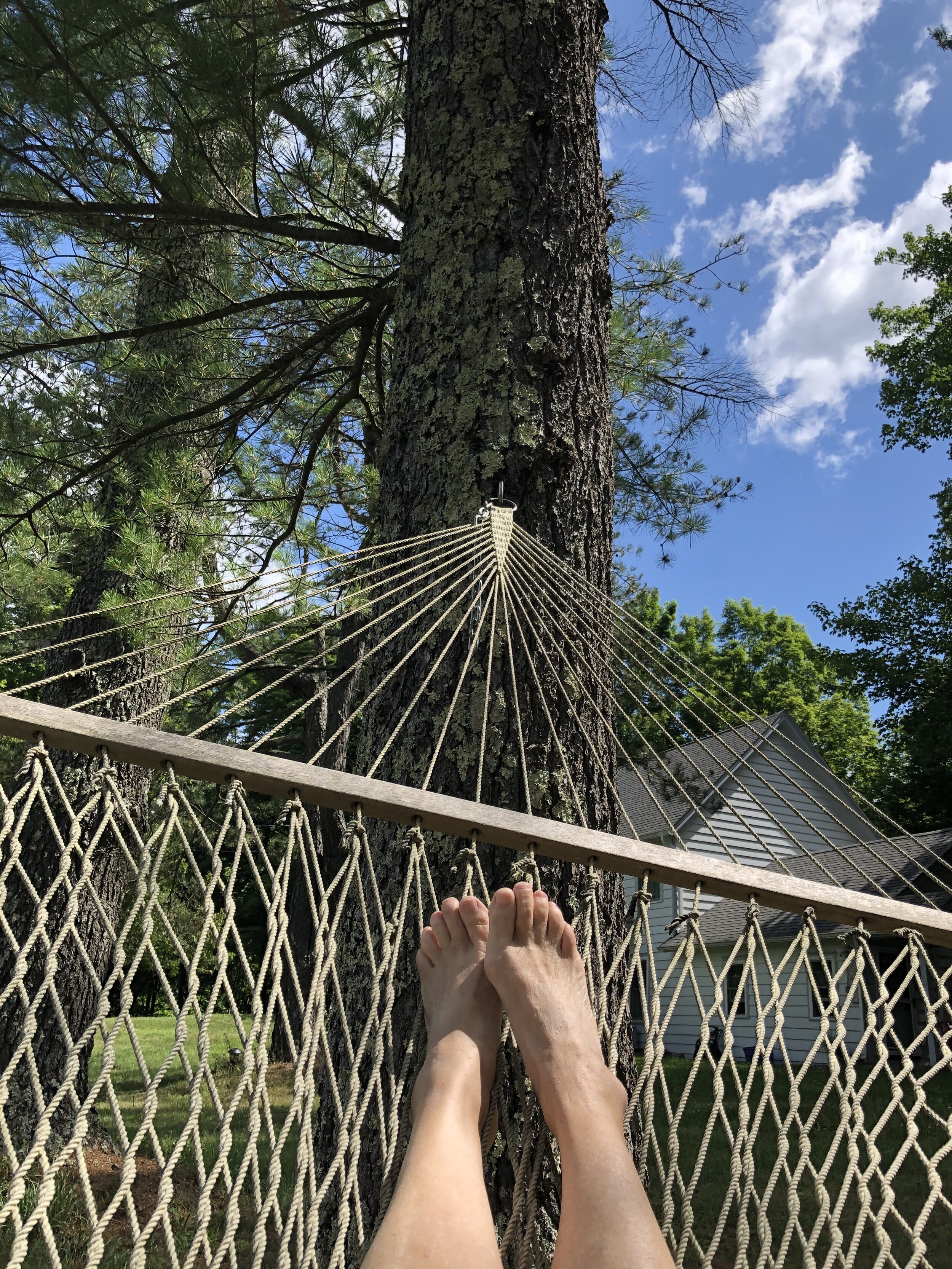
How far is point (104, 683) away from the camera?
11.5 ft

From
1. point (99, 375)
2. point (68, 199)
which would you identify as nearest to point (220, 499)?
point (99, 375)

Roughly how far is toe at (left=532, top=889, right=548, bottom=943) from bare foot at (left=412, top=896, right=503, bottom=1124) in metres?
0.07

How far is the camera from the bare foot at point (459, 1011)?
3.73 feet

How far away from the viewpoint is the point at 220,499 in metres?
3.37

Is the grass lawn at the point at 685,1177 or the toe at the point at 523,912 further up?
the toe at the point at 523,912

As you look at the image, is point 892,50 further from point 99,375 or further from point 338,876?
point 338,876

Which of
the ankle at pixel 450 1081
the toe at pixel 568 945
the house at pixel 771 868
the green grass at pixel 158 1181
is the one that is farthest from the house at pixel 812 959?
the ankle at pixel 450 1081

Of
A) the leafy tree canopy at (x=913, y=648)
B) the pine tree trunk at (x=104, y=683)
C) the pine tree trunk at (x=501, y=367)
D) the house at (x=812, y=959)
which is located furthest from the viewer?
the leafy tree canopy at (x=913, y=648)

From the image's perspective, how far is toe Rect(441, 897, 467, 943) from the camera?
129cm

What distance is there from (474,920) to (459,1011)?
12cm

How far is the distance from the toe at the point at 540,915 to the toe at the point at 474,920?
7 centimetres

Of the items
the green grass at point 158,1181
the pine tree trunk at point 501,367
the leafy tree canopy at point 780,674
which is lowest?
the green grass at point 158,1181

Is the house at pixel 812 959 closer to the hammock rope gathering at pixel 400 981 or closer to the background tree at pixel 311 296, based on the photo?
the background tree at pixel 311 296

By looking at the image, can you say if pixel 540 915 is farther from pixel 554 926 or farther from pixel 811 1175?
pixel 811 1175
